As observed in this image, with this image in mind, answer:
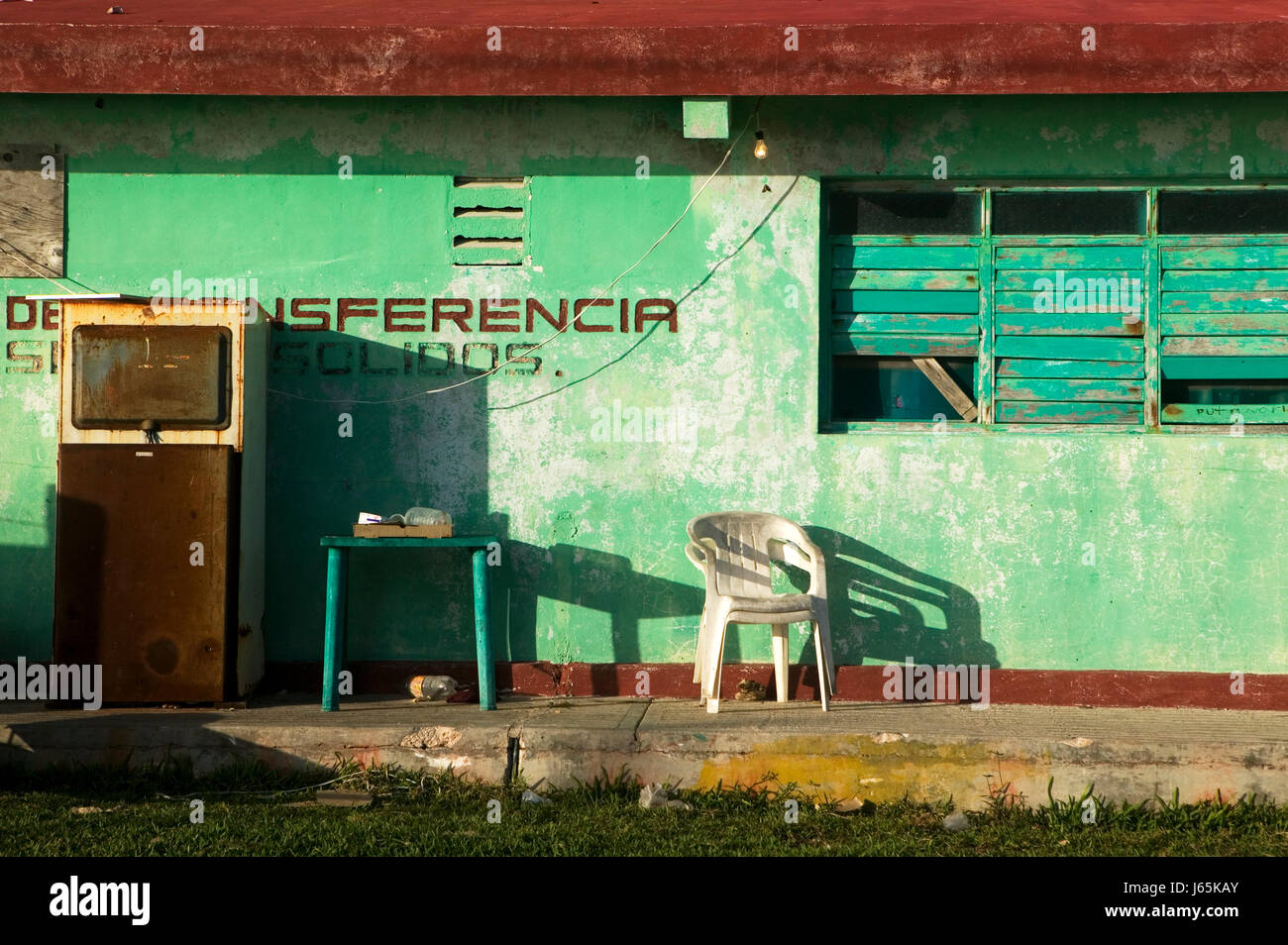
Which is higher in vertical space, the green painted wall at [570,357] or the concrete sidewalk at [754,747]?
the green painted wall at [570,357]

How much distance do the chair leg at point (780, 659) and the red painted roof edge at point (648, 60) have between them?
101 inches

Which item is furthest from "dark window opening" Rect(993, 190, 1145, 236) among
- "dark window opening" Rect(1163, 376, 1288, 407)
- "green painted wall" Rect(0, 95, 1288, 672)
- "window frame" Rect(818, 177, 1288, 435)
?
"dark window opening" Rect(1163, 376, 1288, 407)

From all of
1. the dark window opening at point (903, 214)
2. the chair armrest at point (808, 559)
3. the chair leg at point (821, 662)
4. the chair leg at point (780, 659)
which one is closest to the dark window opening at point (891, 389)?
the dark window opening at point (903, 214)

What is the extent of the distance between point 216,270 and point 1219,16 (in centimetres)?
510

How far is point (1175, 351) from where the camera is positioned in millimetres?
7039

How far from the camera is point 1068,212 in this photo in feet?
23.2

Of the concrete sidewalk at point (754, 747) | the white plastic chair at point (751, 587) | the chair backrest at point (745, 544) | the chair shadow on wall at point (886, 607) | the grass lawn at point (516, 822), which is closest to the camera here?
the grass lawn at point (516, 822)

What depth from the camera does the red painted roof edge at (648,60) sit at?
6.52m

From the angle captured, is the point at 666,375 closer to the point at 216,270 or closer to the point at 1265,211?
the point at 216,270

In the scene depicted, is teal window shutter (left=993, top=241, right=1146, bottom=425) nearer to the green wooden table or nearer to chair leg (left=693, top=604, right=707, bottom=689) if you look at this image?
chair leg (left=693, top=604, right=707, bottom=689)

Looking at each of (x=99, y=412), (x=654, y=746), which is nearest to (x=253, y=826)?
(x=654, y=746)

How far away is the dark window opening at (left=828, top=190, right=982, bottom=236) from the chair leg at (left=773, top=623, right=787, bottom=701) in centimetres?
205

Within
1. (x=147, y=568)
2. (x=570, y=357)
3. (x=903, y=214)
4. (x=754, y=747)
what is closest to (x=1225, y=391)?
(x=903, y=214)

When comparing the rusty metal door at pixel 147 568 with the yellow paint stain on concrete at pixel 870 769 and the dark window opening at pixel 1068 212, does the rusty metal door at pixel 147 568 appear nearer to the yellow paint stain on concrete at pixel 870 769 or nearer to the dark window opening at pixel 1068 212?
the yellow paint stain on concrete at pixel 870 769
